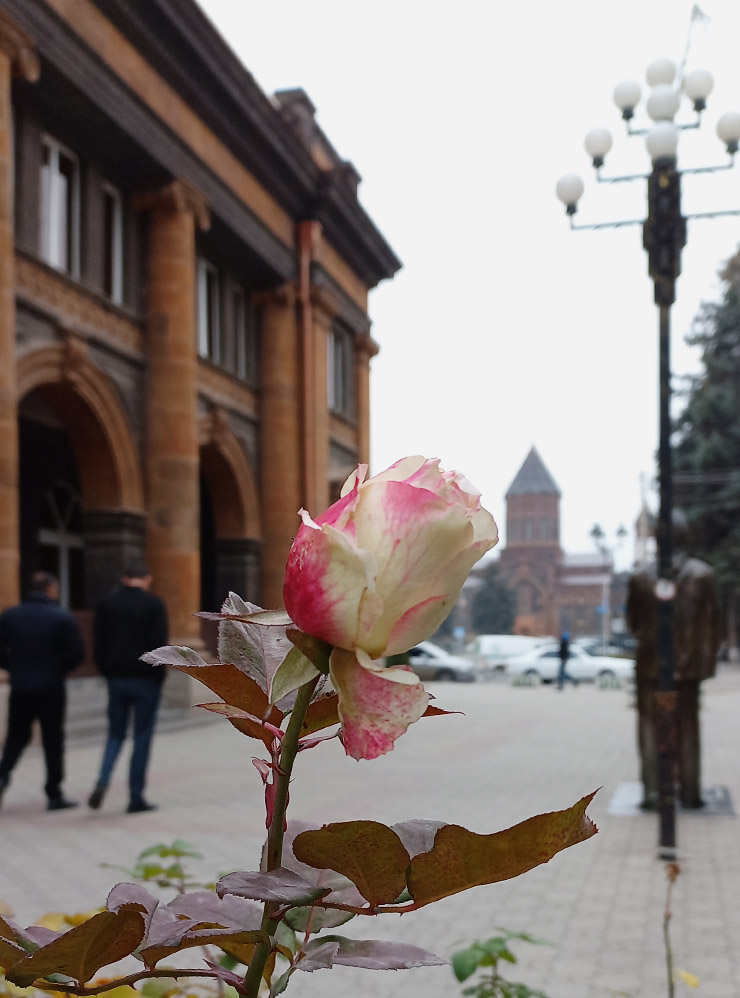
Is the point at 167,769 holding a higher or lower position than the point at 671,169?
lower

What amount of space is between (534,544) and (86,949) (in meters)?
115

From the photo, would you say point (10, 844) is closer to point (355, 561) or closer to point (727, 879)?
point (727, 879)

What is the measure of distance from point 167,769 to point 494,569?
90.4 m

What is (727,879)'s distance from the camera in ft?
20.7

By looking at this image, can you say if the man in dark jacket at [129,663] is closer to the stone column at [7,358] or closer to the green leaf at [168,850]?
Result: the stone column at [7,358]

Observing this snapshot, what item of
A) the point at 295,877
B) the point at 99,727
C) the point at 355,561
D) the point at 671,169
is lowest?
the point at 99,727

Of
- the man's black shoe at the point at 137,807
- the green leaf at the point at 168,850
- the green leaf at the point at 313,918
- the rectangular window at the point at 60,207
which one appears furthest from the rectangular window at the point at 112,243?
the green leaf at the point at 313,918

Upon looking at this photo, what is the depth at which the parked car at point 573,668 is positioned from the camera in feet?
122

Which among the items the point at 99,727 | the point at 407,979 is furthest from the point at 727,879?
the point at 99,727

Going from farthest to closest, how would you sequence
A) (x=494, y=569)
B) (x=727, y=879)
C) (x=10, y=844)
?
(x=494, y=569), (x=10, y=844), (x=727, y=879)

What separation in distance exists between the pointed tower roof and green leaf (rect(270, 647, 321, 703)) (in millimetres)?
117028

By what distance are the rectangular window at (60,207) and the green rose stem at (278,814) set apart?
609 inches

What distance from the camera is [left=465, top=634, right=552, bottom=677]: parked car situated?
46.0 metres

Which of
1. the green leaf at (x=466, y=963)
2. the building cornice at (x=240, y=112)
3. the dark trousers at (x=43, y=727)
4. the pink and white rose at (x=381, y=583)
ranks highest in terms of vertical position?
the building cornice at (x=240, y=112)
